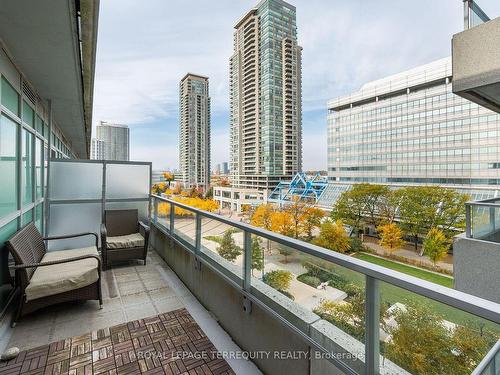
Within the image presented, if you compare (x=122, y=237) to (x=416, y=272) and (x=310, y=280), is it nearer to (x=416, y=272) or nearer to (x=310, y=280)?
(x=310, y=280)

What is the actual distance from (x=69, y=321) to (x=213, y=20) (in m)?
13.2

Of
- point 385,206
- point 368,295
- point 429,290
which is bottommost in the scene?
point 385,206

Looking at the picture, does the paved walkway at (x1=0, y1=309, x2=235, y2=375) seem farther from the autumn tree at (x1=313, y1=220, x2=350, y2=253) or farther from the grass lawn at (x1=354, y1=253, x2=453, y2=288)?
the autumn tree at (x1=313, y1=220, x2=350, y2=253)

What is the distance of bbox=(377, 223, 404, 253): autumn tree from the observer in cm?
3184

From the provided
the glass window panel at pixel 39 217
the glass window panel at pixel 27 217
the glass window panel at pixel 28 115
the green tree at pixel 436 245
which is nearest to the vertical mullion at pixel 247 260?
the glass window panel at pixel 27 217

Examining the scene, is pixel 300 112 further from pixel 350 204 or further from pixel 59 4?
pixel 59 4

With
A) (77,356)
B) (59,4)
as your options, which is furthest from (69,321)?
(59,4)

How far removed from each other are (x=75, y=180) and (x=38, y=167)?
60 cm

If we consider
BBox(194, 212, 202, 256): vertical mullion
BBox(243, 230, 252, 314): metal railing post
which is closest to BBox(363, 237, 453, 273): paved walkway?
BBox(194, 212, 202, 256): vertical mullion

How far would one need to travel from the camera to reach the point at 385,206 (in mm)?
37125

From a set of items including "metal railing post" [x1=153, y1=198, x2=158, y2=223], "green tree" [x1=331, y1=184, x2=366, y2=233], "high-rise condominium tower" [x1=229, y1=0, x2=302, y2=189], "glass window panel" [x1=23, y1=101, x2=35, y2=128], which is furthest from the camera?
"high-rise condominium tower" [x1=229, y1=0, x2=302, y2=189]

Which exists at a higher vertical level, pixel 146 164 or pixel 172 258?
pixel 146 164

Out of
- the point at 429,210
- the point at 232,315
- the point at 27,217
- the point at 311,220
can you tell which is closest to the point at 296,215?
the point at 311,220

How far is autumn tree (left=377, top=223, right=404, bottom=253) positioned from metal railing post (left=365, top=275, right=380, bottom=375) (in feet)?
115
